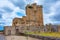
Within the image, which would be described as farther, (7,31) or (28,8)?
(28,8)

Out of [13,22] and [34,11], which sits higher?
[34,11]

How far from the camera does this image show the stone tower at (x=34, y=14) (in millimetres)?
23281

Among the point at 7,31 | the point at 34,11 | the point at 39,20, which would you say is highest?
the point at 34,11

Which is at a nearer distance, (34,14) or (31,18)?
(31,18)

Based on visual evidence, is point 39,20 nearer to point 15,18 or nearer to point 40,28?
point 15,18

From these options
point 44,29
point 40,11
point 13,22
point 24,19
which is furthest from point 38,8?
point 44,29

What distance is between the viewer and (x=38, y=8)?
24.5m

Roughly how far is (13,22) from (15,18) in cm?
72

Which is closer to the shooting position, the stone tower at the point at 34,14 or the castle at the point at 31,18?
the castle at the point at 31,18

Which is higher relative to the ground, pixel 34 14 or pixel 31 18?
pixel 34 14

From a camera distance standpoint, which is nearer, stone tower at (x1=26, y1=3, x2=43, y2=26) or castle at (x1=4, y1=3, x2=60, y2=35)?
castle at (x1=4, y1=3, x2=60, y2=35)

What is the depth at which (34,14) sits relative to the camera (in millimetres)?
24250

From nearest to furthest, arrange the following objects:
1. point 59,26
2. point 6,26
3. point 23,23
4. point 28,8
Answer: point 59,26 → point 6,26 → point 23,23 → point 28,8

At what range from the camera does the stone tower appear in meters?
23.3
